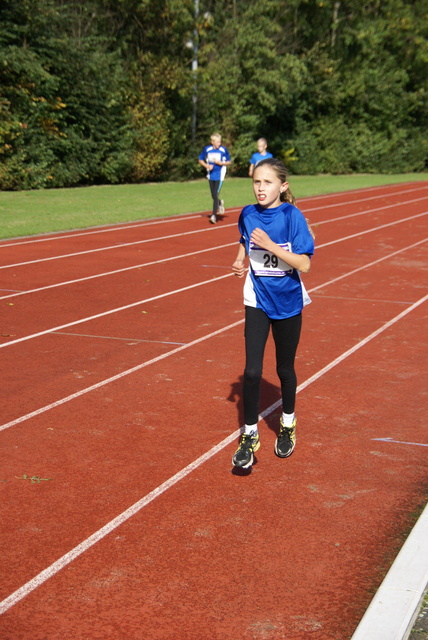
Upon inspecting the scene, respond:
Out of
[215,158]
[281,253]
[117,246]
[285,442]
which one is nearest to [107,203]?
[215,158]

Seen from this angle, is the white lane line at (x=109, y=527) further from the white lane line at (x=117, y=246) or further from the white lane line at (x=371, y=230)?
the white lane line at (x=371, y=230)

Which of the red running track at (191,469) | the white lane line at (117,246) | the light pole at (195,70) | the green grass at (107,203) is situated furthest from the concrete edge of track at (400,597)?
the light pole at (195,70)

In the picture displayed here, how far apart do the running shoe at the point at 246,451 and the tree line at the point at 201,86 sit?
26224mm

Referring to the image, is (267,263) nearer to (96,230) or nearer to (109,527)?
(109,527)

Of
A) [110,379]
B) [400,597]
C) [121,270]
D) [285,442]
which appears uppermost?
[400,597]

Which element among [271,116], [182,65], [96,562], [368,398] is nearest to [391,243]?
[368,398]

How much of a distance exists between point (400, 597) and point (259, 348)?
205cm

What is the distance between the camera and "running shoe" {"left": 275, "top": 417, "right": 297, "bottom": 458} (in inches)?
228

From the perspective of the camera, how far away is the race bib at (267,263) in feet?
17.7

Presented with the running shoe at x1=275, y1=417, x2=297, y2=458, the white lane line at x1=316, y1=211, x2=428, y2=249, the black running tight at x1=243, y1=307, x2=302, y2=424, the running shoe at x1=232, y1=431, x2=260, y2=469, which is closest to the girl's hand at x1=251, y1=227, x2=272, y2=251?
the black running tight at x1=243, y1=307, x2=302, y2=424

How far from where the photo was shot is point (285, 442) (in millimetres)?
5828

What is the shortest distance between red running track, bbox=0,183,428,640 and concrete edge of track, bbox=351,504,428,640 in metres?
0.11

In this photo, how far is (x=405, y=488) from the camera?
5.32 metres

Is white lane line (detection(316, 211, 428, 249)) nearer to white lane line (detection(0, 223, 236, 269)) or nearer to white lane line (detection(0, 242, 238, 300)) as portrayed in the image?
white lane line (detection(0, 242, 238, 300))
